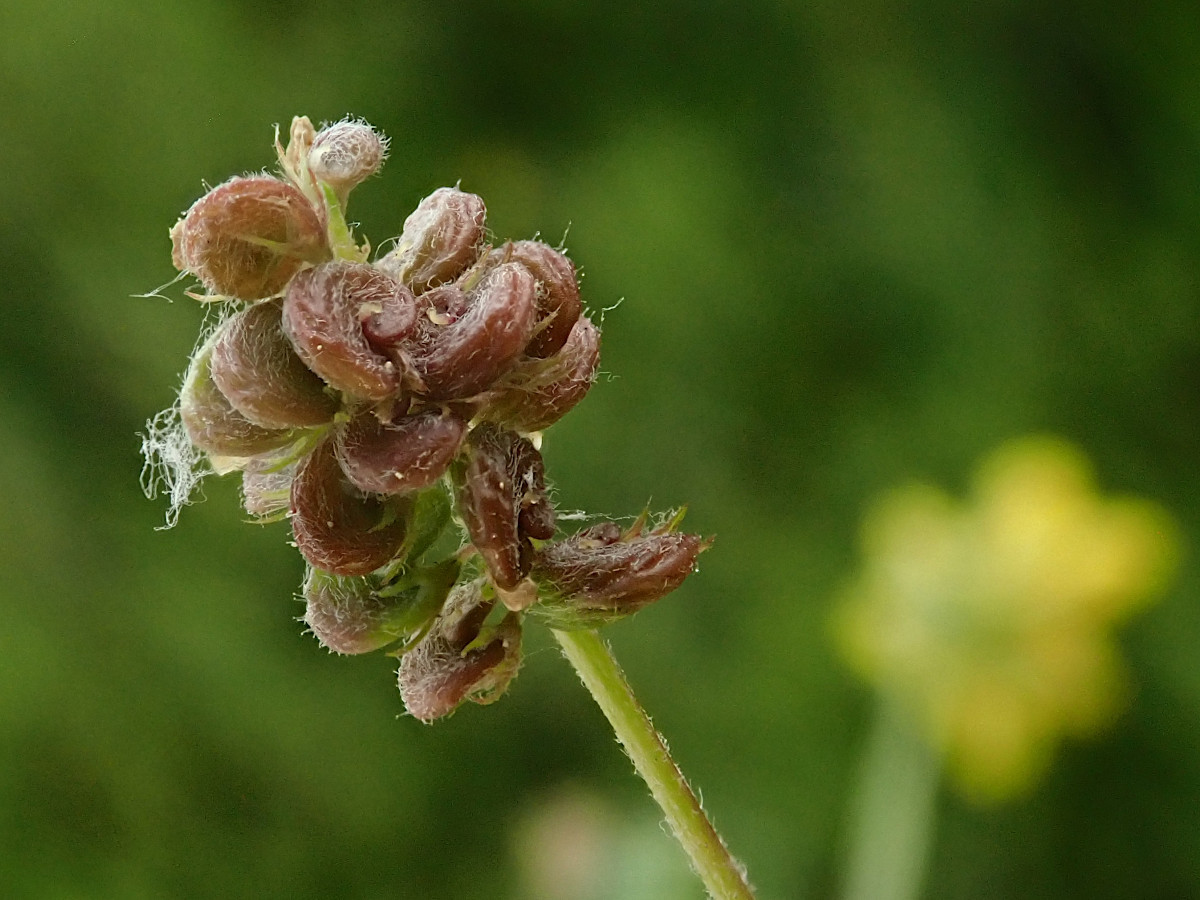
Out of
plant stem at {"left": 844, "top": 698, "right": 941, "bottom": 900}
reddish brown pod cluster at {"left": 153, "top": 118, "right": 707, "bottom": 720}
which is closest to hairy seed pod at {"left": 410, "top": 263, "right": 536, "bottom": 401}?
reddish brown pod cluster at {"left": 153, "top": 118, "right": 707, "bottom": 720}

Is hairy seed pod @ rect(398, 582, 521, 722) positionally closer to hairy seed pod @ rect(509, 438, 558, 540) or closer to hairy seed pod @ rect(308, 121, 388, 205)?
hairy seed pod @ rect(509, 438, 558, 540)

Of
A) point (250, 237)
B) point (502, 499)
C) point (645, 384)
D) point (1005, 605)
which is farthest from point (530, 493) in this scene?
point (645, 384)

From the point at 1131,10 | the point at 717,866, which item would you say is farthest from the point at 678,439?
the point at 717,866

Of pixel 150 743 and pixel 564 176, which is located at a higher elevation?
pixel 564 176

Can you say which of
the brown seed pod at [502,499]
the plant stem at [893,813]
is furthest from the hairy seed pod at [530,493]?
the plant stem at [893,813]

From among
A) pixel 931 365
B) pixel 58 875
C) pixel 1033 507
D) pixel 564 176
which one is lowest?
pixel 1033 507

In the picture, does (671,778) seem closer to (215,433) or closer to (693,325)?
(215,433)

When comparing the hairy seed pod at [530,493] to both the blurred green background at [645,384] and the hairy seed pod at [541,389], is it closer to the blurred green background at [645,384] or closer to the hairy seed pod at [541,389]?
the hairy seed pod at [541,389]
